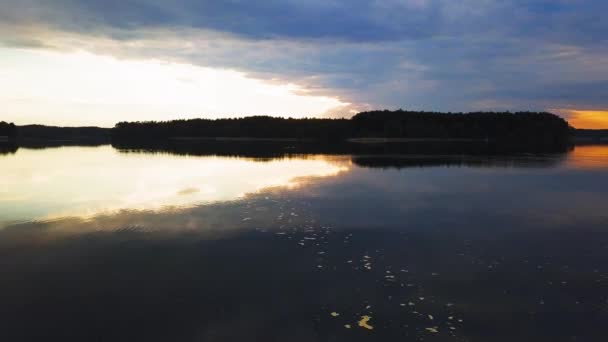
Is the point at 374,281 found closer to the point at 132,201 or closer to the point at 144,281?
the point at 144,281

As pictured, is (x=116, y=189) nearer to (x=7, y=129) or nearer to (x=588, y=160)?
(x=588, y=160)

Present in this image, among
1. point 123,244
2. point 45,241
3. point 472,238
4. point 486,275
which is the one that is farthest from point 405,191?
point 45,241

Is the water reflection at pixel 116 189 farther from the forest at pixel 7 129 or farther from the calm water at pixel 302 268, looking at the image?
the forest at pixel 7 129

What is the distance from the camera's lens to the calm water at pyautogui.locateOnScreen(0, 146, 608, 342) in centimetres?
978

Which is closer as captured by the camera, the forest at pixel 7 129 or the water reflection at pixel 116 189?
the water reflection at pixel 116 189

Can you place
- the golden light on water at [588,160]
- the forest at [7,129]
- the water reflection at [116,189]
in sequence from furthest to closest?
the forest at [7,129] → the golden light on water at [588,160] → the water reflection at [116,189]

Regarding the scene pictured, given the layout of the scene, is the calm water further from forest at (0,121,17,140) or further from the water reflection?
forest at (0,121,17,140)

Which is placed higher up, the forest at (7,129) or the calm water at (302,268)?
the forest at (7,129)

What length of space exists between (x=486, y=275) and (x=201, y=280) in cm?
869

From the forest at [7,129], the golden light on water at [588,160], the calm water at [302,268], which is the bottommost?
the calm water at [302,268]

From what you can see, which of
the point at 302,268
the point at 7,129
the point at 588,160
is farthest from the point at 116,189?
the point at 7,129

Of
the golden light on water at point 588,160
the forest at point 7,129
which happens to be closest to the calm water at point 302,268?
the golden light on water at point 588,160

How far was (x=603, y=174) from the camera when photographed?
142ft

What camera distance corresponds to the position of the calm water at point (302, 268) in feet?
32.1
